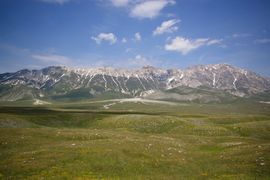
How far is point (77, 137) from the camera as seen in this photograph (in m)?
52.0

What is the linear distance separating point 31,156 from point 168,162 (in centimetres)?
1804

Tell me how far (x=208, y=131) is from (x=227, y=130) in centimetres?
627

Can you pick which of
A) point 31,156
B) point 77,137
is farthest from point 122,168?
point 77,137

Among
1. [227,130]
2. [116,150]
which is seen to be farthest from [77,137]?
[227,130]

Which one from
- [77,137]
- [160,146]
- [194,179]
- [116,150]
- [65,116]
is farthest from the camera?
[65,116]

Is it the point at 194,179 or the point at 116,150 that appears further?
the point at 116,150

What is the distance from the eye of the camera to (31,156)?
3500 cm

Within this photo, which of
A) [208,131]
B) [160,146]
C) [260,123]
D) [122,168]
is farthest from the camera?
[260,123]

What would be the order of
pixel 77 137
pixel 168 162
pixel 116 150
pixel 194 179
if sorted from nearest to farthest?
1. pixel 194 179
2. pixel 168 162
3. pixel 116 150
4. pixel 77 137

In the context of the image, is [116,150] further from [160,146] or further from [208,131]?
[208,131]

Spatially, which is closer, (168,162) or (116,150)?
(168,162)

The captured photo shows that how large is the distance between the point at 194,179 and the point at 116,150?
1343 cm

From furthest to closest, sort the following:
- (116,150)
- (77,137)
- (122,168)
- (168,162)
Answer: (77,137), (116,150), (168,162), (122,168)

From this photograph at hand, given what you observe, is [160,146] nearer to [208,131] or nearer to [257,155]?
[257,155]
